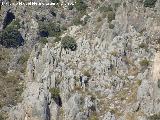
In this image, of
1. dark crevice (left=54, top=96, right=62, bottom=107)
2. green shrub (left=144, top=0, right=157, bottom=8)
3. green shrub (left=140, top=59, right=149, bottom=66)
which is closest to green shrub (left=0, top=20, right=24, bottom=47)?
dark crevice (left=54, top=96, right=62, bottom=107)

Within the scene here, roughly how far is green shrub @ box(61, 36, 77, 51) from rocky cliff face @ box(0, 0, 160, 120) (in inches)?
41.6

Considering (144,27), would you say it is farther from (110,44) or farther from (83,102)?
(83,102)

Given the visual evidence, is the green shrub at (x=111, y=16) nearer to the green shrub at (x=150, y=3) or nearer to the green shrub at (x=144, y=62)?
the green shrub at (x=150, y=3)

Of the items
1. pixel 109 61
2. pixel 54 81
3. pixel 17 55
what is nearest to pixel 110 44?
pixel 109 61

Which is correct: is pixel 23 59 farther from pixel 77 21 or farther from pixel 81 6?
pixel 81 6

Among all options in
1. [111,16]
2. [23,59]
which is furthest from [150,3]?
[23,59]

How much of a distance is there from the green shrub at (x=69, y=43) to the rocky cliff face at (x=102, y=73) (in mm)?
1056

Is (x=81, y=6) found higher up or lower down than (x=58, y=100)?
higher up

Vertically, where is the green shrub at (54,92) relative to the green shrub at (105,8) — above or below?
below

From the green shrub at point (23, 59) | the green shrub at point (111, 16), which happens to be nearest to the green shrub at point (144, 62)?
the green shrub at point (111, 16)

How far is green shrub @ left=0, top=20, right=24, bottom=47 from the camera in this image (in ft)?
489

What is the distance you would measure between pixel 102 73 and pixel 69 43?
13.1 meters

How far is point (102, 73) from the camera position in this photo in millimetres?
131375

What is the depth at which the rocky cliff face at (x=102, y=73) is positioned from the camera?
12462 centimetres
